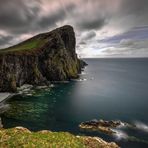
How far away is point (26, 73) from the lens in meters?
135

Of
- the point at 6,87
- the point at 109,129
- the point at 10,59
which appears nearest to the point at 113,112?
the point at 109,129

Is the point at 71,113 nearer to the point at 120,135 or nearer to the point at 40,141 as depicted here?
the point at 120,135

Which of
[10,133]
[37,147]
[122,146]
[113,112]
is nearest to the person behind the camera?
[37,147]

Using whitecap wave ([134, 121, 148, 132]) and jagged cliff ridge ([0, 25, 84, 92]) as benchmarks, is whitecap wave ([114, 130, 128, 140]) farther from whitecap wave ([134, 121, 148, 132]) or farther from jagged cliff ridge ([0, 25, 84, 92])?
jagged cliff ridge ([0, 25, 84, 92])

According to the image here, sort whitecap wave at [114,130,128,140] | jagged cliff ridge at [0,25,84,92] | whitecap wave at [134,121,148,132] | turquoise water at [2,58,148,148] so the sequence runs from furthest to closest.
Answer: jagged cliff ridge at [0,25,84,92]
whitecap wave at [134,121,148,132]
turquoise water at [2,58,148,148]
whitecap wave at [114,130,128,140]

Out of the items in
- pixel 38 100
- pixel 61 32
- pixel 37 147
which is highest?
pixel 61 32

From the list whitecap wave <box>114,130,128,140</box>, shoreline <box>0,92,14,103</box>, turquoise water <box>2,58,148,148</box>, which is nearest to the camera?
whitecap wave <box>114,130,128,140</box>

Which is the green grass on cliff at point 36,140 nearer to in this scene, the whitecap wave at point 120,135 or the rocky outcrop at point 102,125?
the whitecap wave at point 120,135

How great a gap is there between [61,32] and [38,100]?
119280mm

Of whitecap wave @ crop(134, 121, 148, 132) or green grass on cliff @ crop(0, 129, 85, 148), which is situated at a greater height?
green grass on cliff @ crop(0, 129, 85, 148)

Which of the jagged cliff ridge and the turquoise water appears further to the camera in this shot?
the jagged cliff ridge

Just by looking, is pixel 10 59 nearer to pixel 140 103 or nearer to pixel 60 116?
pixel 60 116

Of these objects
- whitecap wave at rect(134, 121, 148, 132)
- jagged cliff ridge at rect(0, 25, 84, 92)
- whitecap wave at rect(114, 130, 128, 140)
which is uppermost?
jagged cliff ridge at rect(0, 25, 84, 92)

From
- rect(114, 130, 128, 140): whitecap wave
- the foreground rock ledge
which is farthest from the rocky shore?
the foreground rock ledge
